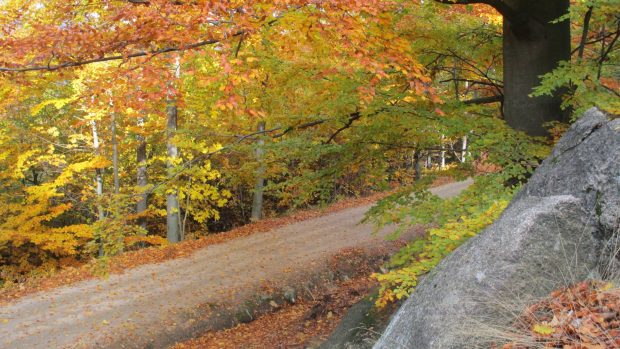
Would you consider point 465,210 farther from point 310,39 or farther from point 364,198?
point 364,198

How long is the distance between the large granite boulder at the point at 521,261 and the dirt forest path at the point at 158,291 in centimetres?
638

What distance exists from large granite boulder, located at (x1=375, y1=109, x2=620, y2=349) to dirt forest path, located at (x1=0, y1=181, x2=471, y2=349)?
20.9 feet

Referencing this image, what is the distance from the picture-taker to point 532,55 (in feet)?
19.7

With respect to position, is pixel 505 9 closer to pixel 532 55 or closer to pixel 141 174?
pixel 532 55

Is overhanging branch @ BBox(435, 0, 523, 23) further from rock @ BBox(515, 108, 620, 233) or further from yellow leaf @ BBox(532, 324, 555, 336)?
yellow leaf @ BBox(532, 324, 555, 336)

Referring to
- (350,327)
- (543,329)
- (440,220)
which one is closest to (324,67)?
(440,220)

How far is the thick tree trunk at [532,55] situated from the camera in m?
5.87

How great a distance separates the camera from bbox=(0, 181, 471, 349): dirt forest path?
8.16 meters

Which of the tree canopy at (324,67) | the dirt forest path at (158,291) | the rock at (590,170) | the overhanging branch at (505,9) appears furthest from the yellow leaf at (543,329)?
the dirt forest path at (158,291)

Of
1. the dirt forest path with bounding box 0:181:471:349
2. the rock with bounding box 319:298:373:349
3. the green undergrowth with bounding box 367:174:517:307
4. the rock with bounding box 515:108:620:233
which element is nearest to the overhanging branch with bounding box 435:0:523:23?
the green undergrowth with bounding box 367:174:517:307

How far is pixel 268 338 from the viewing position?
802cm

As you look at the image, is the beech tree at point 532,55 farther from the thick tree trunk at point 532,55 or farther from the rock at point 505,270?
the rock at point 505,270

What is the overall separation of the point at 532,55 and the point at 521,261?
4.11m

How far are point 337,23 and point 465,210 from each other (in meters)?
2.37
